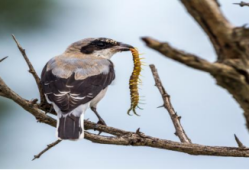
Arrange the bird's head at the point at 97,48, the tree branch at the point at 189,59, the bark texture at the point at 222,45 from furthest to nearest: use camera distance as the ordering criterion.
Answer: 1. the bird's head at the point at 97,48
2. the bark texture at the point at 222,45
3. the tree branch at the point at 189,59

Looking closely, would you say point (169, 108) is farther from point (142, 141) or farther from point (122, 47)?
point (122, 47)

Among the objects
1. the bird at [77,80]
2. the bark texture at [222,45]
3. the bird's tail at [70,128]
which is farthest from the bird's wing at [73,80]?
the bark texture at [222,45]

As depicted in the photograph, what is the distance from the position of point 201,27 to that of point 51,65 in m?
2.77

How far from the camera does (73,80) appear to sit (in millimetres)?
4492

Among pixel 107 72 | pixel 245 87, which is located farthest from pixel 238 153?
pixel 107 72

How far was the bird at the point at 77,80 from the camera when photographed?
159 inches

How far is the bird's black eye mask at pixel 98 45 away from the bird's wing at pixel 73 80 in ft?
1.57

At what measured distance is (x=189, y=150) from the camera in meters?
3.28

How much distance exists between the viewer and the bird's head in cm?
556

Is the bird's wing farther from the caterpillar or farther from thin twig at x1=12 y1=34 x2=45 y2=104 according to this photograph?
the caterpillar

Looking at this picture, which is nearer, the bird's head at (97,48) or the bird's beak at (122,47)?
the bird's beak at (122,47)

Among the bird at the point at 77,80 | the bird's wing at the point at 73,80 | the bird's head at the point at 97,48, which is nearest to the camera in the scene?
the bird at the point at 77,80

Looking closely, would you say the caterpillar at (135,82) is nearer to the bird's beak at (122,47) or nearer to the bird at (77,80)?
the bird at (77,80)

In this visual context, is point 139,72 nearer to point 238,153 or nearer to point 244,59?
point 238,153
